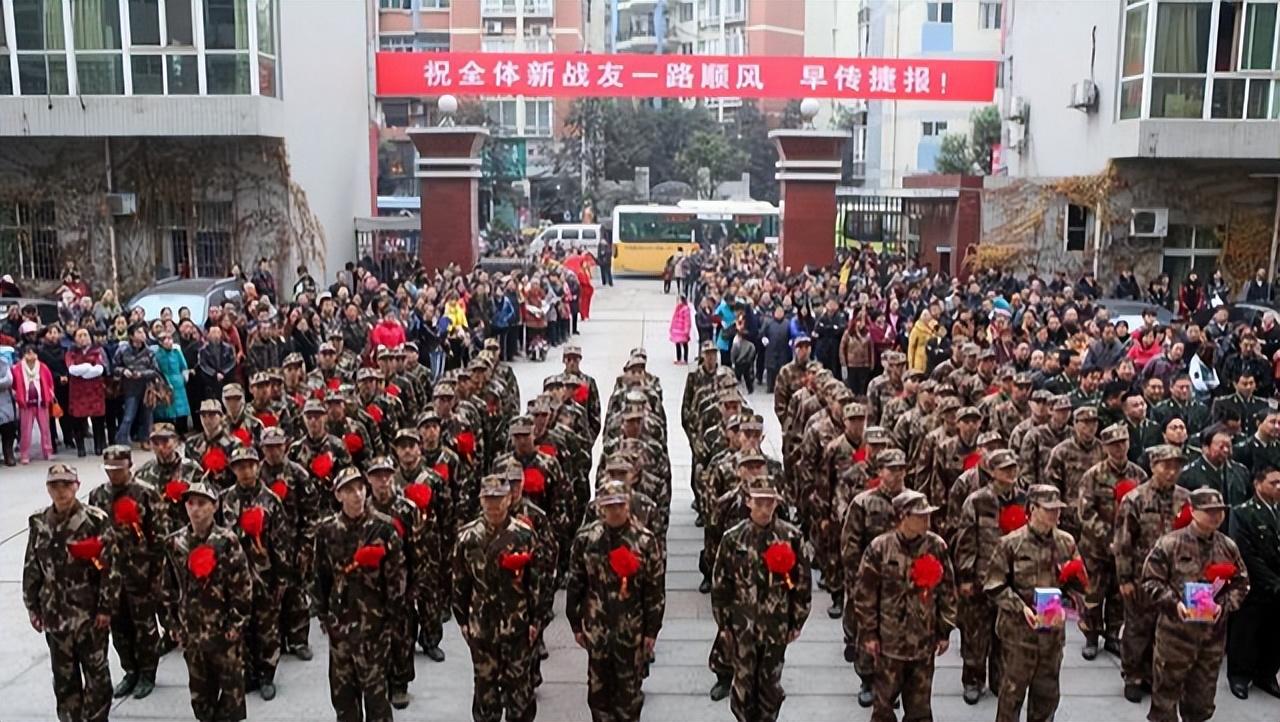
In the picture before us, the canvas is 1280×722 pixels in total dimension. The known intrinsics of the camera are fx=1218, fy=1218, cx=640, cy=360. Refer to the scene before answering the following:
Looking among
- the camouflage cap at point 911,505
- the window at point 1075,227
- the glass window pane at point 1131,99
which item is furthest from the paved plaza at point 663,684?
the window at point 1075,227

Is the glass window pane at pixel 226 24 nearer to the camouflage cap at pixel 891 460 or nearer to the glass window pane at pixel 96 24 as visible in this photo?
the glass window pane at pixel 96 24

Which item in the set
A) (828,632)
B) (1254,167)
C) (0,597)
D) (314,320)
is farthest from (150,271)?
(1254,167)

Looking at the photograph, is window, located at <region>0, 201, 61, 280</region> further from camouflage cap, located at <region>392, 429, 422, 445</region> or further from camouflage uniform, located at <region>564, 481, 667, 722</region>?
camouflage uniform, located at <region>564, 481, 667, 722</region>

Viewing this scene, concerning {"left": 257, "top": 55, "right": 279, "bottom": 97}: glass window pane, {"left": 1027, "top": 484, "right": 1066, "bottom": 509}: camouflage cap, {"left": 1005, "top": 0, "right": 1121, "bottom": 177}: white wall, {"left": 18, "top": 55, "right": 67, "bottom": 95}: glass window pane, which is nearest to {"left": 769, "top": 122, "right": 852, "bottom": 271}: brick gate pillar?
{"left": 1005, "top": 0, "right": 1121, "bottom": 177}: white wall

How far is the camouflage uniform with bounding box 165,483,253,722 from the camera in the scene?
627 centimetres

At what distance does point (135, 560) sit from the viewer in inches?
Result: 272

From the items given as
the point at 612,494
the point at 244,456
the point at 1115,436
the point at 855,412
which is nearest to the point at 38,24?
the point at 244,456

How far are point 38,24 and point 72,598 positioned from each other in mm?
15899

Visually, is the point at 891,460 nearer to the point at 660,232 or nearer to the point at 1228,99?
the point at 1228,99

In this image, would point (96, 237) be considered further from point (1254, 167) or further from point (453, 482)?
point (1254, 167)

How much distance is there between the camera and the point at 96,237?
20594 mm

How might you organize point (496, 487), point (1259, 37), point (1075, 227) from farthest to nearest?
point (1075, 227)
point (1259, 37)
point (496, 487)

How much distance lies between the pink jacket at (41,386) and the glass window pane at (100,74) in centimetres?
827

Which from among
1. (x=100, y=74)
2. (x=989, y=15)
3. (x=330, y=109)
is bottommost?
(x=330, y=109)
